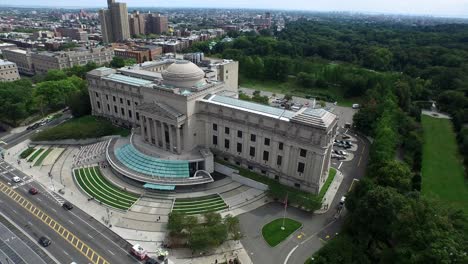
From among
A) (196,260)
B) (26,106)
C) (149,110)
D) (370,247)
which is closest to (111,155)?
(149,110)

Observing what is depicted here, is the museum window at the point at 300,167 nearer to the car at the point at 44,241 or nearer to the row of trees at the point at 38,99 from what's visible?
the car at the point at 44,241

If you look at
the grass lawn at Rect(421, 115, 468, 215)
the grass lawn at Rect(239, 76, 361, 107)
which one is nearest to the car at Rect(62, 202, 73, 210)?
the grass lawn at Rect(421, 115, 468, 215)

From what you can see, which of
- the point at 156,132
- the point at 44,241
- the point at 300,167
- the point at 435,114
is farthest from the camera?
the point at 435,114

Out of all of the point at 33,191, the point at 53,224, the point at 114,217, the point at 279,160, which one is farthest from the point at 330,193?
the point at 33,191

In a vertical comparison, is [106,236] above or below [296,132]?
below

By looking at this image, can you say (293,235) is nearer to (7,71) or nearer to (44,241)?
(44,241)

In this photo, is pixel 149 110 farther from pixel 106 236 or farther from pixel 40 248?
pixel 40 248

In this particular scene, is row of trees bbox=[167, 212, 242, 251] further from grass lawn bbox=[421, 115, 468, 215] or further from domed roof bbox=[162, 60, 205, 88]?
grass lawn bbox=[421, 115, 468, 215]
